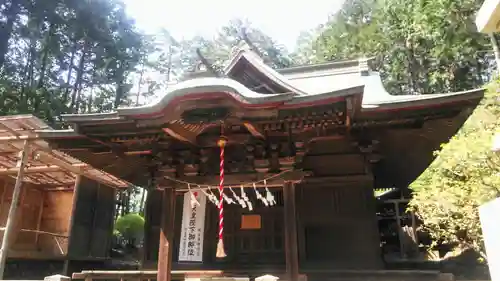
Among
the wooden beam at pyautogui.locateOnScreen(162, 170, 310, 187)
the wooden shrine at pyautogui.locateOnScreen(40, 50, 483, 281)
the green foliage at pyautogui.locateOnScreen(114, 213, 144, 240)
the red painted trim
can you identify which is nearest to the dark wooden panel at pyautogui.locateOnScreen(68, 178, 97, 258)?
the wooden shrine at pyautogui.locateOnScreen(40, 50, 483, 281)

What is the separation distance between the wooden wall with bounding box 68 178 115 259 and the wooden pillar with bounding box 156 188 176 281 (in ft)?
26.3

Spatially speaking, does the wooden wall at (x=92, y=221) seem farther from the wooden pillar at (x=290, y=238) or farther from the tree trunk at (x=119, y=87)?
the tree trunk at (x=119, y=87)

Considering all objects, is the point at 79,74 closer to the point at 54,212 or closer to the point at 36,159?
the point at 54,212

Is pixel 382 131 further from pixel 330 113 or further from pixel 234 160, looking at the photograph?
pixel 234 160

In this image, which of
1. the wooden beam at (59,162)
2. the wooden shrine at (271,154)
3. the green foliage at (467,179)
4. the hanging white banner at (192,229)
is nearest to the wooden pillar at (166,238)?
the wooden shrine at (271,154)

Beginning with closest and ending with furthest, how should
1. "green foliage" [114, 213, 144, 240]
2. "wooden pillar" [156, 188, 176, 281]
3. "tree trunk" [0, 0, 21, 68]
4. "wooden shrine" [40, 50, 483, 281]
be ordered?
1. "wooden shrine" [40, 50, 483, 281]
2. "wooden pillar" [156, 188, 176, 281]
3. "tree trunk" [0, 0, 21, 68]
4. "green foliage" [114, 213, 144, 240]

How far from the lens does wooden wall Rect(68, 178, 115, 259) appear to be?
13.4 metres

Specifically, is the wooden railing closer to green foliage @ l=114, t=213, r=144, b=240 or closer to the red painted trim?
the red painted trim

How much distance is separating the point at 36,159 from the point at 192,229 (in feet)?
21.0

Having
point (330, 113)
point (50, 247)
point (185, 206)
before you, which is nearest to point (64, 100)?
point (50, 247)

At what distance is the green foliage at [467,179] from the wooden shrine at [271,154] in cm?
53

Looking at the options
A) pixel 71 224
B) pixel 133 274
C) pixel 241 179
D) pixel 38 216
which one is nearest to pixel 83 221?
pixel 71 224

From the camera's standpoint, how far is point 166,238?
21.4 feet

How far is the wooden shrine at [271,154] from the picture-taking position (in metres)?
5.77
